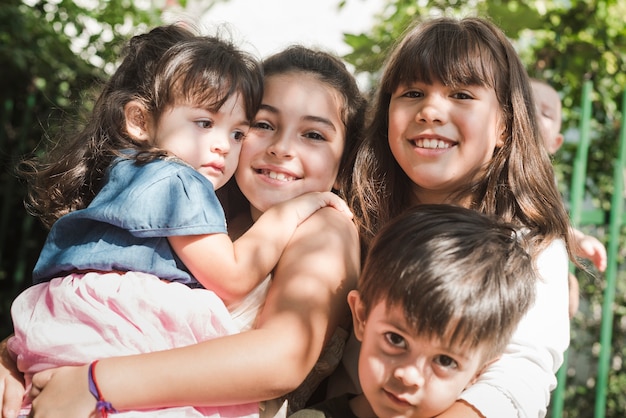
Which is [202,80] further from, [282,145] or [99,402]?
[99,402]

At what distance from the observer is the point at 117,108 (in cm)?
258

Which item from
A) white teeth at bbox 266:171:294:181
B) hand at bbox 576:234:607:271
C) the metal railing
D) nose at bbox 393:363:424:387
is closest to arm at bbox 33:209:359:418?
nose at bbox 393:363:424:387

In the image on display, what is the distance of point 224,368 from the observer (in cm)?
198

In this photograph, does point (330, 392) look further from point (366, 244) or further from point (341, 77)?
point (341, 77)

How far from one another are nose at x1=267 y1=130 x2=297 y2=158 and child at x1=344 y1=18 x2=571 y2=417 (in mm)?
277

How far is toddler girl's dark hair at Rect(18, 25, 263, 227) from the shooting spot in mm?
2490

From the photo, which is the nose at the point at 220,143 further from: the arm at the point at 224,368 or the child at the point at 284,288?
the arm at the point at 224,368

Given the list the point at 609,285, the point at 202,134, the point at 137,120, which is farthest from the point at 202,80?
the point at 609,285

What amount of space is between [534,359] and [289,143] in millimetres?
1074

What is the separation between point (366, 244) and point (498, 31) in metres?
0.88

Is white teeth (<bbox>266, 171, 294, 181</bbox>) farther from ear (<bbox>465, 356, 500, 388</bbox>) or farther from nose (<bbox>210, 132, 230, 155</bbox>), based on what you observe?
ear (<bbox>465, 356, 500, 388</bbox>)

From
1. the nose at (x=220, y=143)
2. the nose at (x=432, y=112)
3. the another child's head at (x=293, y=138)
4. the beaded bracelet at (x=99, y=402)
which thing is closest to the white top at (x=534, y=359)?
the nose at (x=432, y=112)

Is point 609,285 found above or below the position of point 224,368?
below

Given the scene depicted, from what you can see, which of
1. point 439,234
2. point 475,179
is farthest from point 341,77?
point 439,234
